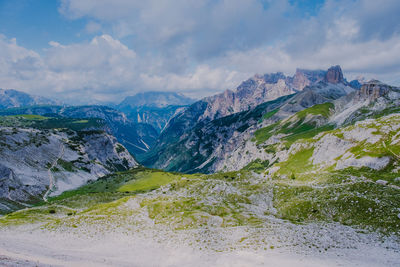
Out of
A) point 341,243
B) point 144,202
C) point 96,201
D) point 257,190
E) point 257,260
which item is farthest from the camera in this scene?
point 96,201

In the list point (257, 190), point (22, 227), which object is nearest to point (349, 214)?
point (257, 190)

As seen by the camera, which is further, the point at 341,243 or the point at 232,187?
the point at 232,187

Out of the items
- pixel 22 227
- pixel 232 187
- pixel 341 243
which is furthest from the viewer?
pixel 232 187

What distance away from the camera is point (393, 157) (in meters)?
114

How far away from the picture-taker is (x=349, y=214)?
220 ft

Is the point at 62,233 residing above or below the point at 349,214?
below

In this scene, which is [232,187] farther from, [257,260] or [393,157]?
[393,157]

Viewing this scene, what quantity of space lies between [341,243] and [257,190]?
162 feet

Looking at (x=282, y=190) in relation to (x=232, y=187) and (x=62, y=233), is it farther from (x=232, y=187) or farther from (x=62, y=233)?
(x=62, y=233)

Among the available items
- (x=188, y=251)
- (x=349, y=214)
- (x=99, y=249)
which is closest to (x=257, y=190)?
(x=349, y=214)

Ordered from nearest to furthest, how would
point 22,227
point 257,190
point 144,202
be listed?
point 22,227 → point 144,202 → point 257,190

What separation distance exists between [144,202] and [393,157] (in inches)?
4668

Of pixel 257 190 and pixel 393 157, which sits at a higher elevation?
pixel 393 157

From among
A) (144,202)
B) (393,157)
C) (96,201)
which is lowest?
(96,201)
